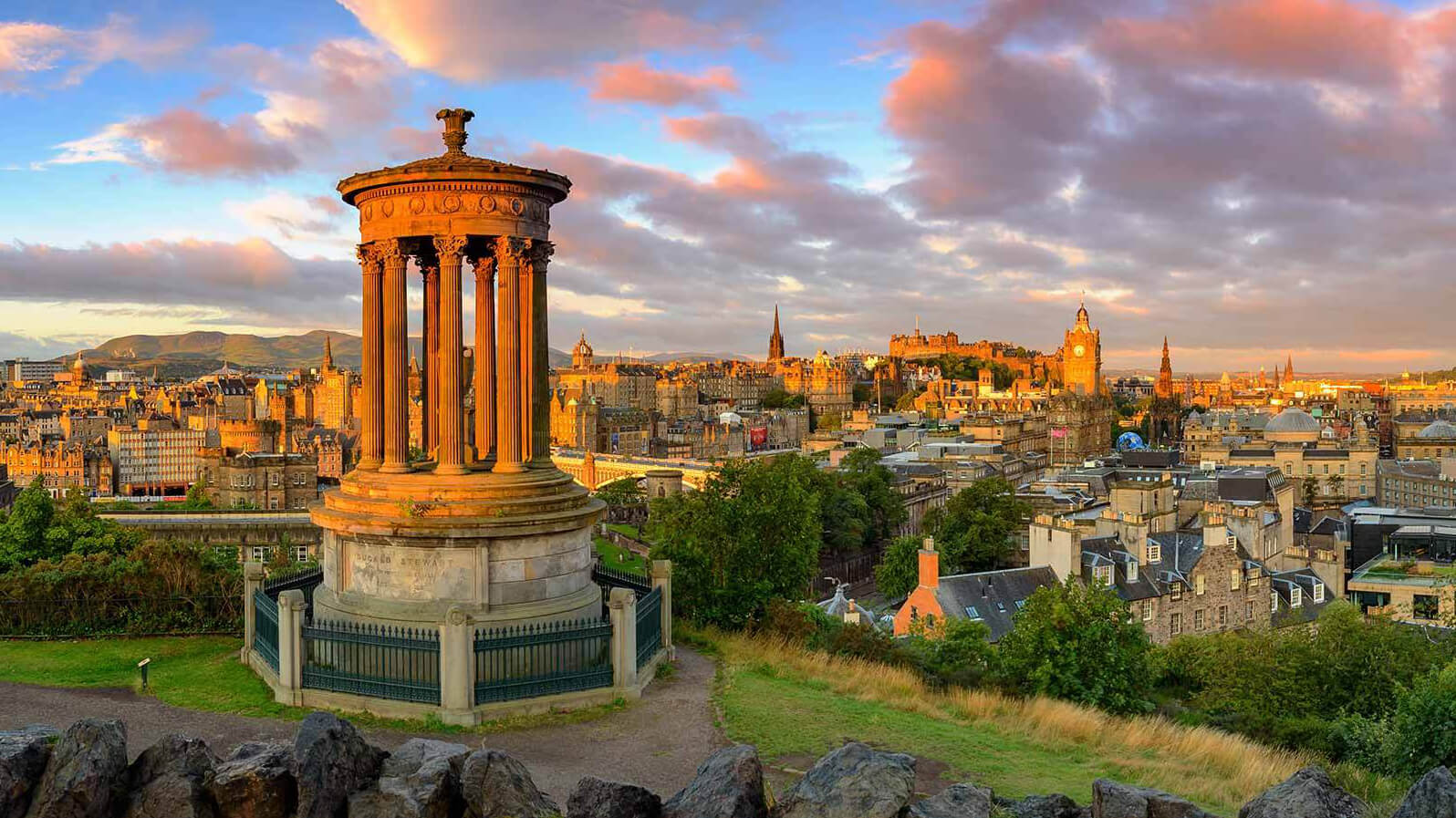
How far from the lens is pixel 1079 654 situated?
26781mm

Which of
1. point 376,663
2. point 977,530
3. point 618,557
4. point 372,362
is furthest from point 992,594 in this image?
point 376,663

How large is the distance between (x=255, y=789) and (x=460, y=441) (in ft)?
31.6

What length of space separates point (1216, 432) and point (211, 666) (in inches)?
5629

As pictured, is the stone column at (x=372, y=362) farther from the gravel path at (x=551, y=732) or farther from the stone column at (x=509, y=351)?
the gravel path at (x=551, y=732)

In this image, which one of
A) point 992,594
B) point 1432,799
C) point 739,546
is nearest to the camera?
point 1432,799

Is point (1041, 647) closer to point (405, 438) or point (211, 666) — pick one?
point (405, 438)

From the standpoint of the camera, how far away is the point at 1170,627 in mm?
48562

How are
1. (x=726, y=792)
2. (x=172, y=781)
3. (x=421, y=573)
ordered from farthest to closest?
(x=421, y=573), (x=172, y=781), (x=726, y=792)

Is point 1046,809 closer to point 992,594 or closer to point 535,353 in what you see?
point 535,353

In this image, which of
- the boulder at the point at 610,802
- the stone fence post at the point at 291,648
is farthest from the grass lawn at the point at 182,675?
the boulder at the point at 610,802

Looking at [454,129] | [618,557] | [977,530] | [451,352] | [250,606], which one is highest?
[454,129]

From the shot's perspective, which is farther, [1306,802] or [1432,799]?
[1306,802]

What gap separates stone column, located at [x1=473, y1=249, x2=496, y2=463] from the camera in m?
19.3

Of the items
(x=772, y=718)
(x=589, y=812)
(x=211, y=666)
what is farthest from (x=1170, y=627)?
Answer: (x=589, y=812)
